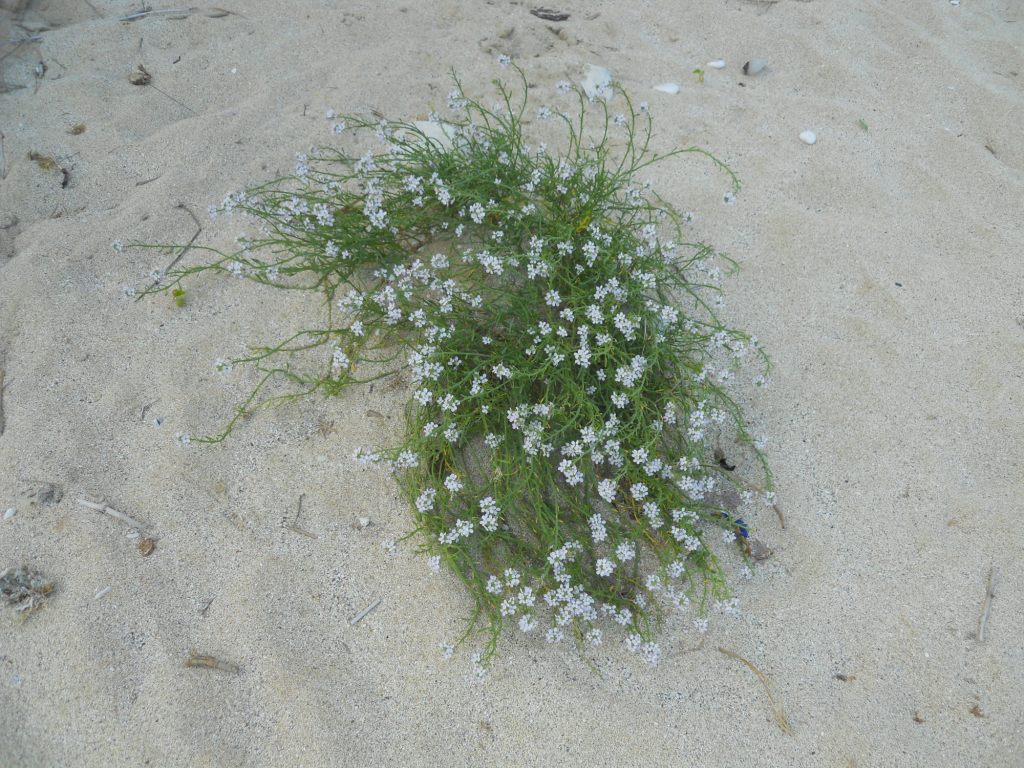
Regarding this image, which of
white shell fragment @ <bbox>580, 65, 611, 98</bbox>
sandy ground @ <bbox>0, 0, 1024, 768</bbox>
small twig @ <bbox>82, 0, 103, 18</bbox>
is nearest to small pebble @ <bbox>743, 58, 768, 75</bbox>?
sandy ground @ <bbox>0, 0, 1024, 768</bbox>

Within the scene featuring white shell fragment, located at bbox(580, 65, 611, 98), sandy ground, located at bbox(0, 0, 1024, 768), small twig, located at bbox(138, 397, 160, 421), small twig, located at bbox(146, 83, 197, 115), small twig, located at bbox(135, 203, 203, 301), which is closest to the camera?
sandy ground, located at bbox(0, 0, 1024, 768)

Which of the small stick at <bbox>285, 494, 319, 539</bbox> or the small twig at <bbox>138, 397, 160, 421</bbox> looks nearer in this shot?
the small stick at <bbox>285, 494, 319, 539</bbox>

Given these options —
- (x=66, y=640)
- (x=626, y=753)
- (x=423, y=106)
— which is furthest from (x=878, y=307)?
(x=66, y=640)

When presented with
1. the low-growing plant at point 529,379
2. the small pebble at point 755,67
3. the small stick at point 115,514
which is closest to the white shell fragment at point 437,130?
the low-growing plant at point 529,379

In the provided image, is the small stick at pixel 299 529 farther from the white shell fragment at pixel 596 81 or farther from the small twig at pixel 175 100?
the white shell fragment at pixel 596 81

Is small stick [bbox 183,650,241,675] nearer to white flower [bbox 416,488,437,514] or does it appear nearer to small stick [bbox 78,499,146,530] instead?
small stick [bbox 78,499,146,530]
